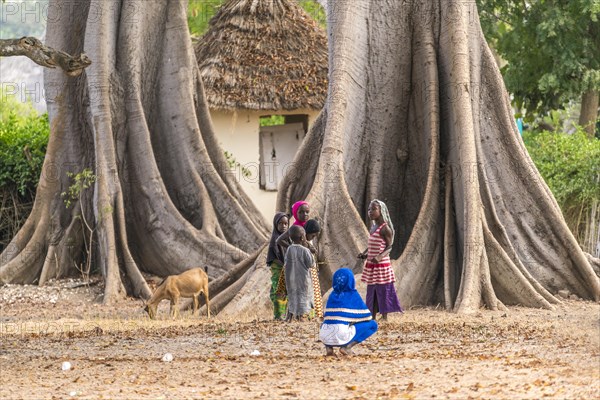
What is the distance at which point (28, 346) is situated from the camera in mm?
11352

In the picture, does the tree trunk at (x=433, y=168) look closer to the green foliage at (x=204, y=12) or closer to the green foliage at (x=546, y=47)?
the green foliage at (x=546, y=47)

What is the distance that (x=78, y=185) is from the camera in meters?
17.0

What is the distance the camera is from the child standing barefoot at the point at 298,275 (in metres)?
11.7

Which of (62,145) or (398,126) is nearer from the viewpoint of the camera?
(398,126)

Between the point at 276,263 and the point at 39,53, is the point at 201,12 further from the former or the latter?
the point at 39,53

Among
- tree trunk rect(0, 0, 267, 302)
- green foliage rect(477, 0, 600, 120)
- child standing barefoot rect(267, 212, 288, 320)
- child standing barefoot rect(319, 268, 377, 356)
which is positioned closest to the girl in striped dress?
child standing barefoot rect(267, 212, 288, 320)

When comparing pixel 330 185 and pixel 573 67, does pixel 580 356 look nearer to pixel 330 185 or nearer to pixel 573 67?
pixel 330 185

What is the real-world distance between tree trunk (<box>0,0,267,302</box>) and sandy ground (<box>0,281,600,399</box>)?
312cm

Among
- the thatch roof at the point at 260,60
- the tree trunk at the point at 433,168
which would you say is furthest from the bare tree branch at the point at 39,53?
the thatch roof at the point at 260,60

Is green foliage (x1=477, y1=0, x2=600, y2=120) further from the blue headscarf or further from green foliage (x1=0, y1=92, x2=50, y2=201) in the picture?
the blue headscarf

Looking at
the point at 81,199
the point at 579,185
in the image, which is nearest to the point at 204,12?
the point at 579,185

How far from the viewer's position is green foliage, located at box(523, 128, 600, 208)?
1928 centimetres

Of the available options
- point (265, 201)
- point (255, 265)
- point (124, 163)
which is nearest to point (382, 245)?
point (255, 265)

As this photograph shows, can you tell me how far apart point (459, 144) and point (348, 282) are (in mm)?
5022
